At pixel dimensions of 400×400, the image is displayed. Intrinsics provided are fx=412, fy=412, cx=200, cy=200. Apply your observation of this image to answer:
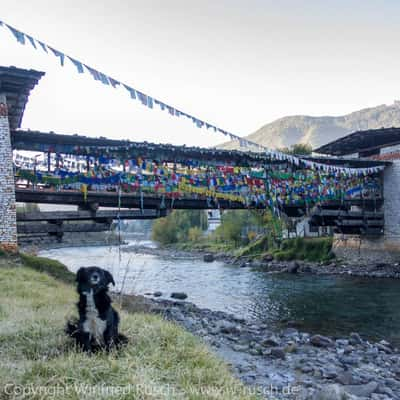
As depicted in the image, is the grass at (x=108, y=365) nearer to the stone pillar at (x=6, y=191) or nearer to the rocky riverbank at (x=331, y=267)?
the stone pillar at (x=6, y=191)

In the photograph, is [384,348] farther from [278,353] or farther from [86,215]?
[86,215]

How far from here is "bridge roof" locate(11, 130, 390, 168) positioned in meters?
14.3

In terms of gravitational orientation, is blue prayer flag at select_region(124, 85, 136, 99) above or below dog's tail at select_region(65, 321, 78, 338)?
above

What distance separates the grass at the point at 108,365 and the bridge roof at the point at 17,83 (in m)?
7.94

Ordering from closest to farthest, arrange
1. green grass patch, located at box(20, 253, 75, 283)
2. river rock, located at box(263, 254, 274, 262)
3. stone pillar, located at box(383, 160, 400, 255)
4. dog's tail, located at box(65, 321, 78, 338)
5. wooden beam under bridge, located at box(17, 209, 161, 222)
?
dog's tail, located at box(65, 321, 78, 338)
green grass patch, located at box(20, 253, 75, 283)
wooden beam under bridge, located at box(17, 209, 161, 222)
stone pillar, located at box(383, 160, 400, 255)
river rock, located at box(263, 254, 274, 262)

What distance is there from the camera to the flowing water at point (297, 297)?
12.3 metres

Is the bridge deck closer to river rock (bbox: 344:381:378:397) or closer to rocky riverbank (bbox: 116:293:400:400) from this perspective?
rocky riverbank (bbox: 116:293:400:400)

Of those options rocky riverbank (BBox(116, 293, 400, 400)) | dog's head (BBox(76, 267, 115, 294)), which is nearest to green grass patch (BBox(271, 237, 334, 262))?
rocky riverbank (BBox(116, 293, 400, 400))

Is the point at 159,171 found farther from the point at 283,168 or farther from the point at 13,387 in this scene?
the point at 13,387

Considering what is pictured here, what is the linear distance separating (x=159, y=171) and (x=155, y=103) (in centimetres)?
565

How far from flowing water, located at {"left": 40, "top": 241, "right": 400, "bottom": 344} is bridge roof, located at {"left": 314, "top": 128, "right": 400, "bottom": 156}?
819 centimetres

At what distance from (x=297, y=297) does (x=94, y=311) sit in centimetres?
1358

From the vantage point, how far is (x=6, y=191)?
42.3ft

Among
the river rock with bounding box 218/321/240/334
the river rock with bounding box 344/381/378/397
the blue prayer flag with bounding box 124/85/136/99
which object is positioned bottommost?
the river rock with bounding box 218/321/240/334
